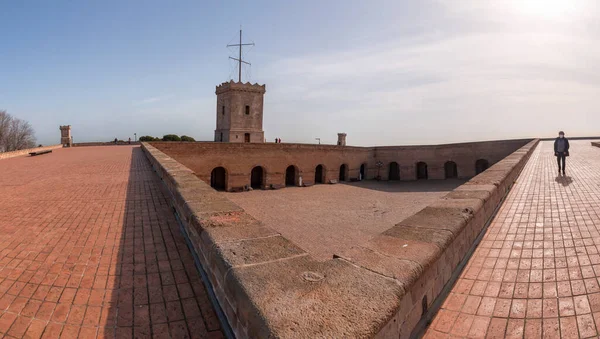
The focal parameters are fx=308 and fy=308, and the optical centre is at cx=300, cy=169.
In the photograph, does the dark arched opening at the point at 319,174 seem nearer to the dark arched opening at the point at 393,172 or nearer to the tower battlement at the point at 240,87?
the dark arched opening at the point at 393,172

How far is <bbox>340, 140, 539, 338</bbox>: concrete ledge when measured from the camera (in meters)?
1.86

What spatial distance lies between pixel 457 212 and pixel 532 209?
2.67m

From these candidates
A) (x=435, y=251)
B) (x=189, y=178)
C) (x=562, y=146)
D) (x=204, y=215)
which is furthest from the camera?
(x=562, y=146)

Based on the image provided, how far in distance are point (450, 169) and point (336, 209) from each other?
1531 centimetres

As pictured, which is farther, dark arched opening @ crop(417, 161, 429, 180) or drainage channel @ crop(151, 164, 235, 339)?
dark arched opening @ crop(417, 161, 429, 180)

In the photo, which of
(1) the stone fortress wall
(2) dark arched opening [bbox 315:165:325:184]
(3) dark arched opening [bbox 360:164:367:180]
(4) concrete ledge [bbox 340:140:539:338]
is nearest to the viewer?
(4) concrete ledge [bbox 340:140:539:338]

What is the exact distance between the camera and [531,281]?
2699mm

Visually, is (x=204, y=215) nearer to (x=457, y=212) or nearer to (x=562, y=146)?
(x=457, y=212)

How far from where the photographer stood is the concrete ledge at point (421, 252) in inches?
73.4

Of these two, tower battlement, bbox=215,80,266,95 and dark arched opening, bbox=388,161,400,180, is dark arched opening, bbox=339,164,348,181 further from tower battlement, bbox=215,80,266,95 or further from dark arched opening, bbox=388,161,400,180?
tower battlement, bbox=215,80,266,95

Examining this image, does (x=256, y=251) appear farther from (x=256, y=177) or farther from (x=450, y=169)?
(x=450, y=169)

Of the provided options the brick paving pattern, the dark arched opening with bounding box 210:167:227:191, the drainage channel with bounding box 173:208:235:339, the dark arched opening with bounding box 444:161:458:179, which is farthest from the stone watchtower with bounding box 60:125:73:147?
the dark arched opening with bounding box 444:161:458:179

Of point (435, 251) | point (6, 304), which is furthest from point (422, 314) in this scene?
point (6, 304)

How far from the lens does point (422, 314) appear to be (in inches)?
83.1
